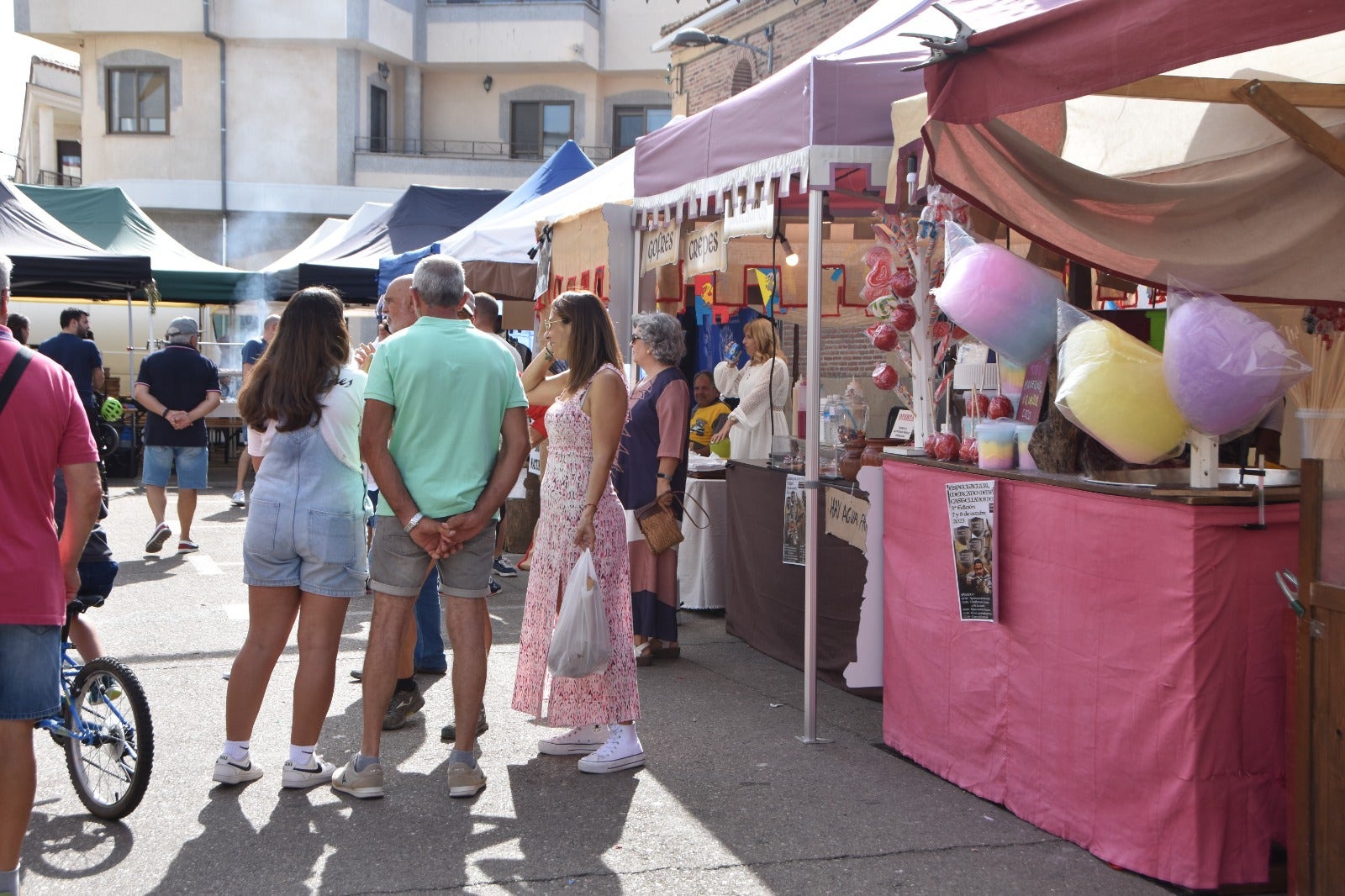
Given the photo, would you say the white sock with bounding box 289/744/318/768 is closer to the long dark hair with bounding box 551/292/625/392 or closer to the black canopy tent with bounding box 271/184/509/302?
the long dark hair with bounding box 551/292/625/392

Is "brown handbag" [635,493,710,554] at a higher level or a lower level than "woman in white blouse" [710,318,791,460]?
lower

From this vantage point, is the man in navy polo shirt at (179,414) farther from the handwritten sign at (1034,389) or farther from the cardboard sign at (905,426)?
the handwritten sign at (1034,389)

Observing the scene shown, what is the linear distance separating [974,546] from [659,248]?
3216 millimetres

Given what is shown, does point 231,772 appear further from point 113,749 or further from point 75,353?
point 75,353

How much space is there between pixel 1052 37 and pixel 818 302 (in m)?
1.93

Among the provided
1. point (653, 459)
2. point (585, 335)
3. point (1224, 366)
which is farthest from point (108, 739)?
point (1224, 366)

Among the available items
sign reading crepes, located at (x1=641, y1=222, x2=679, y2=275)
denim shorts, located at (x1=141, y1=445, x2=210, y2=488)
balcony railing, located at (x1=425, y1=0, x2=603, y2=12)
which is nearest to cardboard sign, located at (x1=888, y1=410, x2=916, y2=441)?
sign reading crepes, located at (x1=641, y1=222, x2=679, y2=275)

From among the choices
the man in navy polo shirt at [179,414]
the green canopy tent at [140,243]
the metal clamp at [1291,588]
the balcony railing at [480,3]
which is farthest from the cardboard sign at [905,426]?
the balcony railing at [480,3]

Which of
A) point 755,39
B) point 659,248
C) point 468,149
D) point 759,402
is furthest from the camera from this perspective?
point 468,149

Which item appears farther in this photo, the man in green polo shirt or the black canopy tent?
the black canopy tent

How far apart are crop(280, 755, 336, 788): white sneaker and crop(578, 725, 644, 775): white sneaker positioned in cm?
98

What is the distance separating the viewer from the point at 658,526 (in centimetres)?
649

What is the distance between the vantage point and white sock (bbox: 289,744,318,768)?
15.1ft

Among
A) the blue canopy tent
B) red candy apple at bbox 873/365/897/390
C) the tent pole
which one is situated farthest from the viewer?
the blue canopy tent
